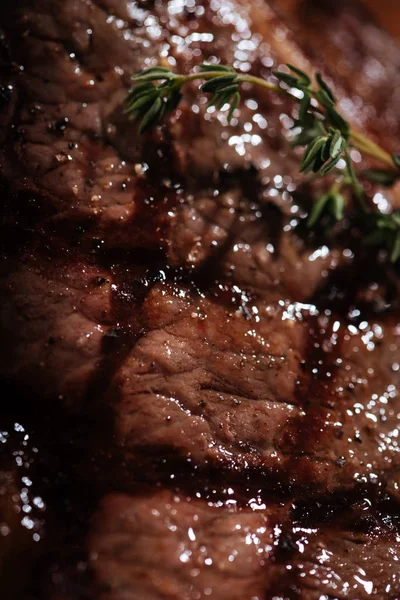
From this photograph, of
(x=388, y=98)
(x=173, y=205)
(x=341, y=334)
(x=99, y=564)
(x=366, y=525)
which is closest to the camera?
(x=99, y=564)

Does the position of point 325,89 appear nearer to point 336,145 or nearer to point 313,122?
point 313,122

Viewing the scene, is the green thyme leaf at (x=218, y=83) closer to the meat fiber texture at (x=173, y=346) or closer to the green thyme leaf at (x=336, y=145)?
the meat fiber texture at (x=173, y=346)

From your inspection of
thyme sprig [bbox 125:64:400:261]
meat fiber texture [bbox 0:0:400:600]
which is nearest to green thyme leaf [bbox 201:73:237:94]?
thyme sprig [bbox 125:64:400:261]

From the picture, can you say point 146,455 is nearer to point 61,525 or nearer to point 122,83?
point 61,525

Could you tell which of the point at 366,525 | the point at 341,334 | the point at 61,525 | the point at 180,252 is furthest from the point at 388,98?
the point at 61,525

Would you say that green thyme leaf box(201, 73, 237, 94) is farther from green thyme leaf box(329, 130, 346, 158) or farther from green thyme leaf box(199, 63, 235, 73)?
green thyme leaf box(329, 130, 346, 158)

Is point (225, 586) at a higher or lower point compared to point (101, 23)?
lower

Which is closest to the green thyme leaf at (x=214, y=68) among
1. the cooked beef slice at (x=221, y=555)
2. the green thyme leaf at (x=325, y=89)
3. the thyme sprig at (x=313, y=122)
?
the thyme sprig at (x=313, y=122)
